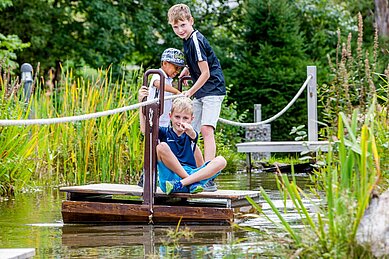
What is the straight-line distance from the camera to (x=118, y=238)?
6535 mm

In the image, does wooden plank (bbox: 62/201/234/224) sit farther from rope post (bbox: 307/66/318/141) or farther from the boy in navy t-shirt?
rope post (bbox: 307/66/318/141)

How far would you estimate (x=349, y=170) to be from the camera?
4.94m

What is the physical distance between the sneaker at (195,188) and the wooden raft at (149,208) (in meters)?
0.03

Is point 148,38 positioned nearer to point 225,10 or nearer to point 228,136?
point 225,10

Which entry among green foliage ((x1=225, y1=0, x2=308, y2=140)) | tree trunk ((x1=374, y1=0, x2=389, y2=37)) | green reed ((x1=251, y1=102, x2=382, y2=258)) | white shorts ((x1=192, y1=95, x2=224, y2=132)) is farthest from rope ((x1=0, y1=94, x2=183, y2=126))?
tree trunk ((x1=374, y1=0, x2=389, y2=37))

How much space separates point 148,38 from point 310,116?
9977 mm

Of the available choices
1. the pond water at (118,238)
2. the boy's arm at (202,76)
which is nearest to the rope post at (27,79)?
the pond water at (118,238)

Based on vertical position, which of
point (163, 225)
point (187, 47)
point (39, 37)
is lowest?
point (163, 225)

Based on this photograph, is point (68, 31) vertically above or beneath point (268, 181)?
above

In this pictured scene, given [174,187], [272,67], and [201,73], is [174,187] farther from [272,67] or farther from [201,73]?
[272,67]

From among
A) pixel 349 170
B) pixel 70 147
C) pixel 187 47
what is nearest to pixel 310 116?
pixel 70 147

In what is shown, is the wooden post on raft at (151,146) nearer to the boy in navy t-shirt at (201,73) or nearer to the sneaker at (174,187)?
the sneaker at (174,187)

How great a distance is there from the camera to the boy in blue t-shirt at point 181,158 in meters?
7.19

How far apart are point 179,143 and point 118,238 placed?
3.93ft
